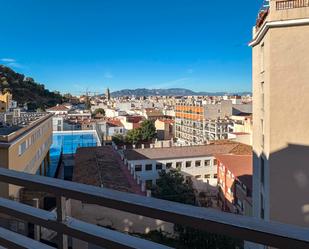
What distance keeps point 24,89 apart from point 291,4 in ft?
179

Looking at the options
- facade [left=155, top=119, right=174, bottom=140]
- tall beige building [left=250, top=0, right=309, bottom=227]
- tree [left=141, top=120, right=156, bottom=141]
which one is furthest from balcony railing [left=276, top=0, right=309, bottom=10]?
facade [left=155, top=119, right=174, bottom=140]

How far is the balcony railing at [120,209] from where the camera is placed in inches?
27.3

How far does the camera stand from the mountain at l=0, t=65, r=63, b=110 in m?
51.9

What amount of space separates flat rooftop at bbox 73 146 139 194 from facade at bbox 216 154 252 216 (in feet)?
15.2

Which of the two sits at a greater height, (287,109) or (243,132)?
(287,109)

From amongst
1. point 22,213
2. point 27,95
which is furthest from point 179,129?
point 22,213

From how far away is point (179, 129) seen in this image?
166 feet

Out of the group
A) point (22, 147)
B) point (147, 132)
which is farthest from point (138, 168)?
point (147, 132)

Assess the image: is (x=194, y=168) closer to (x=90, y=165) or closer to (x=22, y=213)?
(x=90, y=165)

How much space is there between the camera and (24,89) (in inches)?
2196

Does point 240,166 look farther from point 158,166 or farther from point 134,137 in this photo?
point 134,137

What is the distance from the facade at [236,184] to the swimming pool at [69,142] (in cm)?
1174

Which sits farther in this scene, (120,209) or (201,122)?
(201,122)

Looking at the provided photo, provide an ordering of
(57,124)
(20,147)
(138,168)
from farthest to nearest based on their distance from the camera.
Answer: (57,124) → (138,168) → (20,147)
